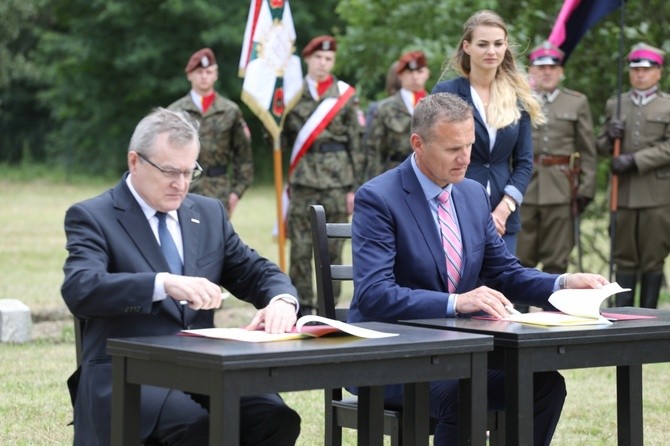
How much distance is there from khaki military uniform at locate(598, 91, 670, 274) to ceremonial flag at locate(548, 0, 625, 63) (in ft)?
3.12

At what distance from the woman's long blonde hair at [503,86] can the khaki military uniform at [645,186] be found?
12.4 feet

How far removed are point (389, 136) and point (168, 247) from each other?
7043 mm

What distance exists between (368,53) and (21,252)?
4.83 m

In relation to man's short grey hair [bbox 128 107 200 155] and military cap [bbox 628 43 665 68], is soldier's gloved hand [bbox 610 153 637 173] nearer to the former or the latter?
military cap [bbox 628 43 665 68]

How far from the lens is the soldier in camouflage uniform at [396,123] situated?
11406 mm

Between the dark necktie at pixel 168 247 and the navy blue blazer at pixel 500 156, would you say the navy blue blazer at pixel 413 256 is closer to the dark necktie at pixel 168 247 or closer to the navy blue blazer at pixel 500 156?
the dark necktie at pixel 168 247

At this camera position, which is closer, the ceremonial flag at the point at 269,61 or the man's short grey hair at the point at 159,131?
the man's short grey hair at the point at 159,131

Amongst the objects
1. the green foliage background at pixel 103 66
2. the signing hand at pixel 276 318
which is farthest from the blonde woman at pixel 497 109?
the green foliage background at pixel 103 66

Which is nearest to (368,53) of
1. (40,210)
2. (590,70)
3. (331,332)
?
(590,70)

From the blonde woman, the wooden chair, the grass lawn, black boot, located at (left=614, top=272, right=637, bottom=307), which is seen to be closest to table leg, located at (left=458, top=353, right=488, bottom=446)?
the wooden chair

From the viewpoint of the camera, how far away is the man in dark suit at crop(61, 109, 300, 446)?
Result: 4199 millimetres

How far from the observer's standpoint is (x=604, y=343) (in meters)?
4.27

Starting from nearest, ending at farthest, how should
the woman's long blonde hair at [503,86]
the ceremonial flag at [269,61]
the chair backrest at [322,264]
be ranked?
1. the chair backrest at [322,264]
2. the woman's long blonde hair at [503,86]
3. the ceremonial flag at [269,61]

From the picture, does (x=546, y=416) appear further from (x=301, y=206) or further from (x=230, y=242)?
(x=301, y=206)
